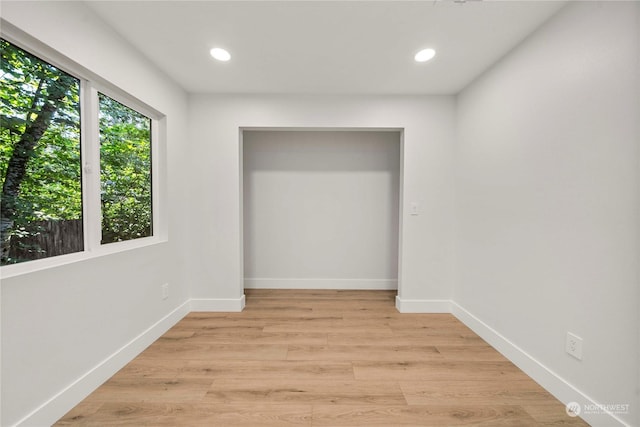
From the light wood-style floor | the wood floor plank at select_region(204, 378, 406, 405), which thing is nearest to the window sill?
the light wood-style floor

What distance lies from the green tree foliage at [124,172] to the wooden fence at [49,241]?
20 cm

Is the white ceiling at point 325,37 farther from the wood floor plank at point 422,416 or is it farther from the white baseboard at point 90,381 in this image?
the wood floor plank at point 422,416

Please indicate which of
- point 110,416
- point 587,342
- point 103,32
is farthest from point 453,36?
point 110,416

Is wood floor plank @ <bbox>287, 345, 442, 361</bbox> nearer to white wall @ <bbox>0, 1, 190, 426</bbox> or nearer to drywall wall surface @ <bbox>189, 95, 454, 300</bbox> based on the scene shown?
drywall wall surface @ <bbox>189, 95, 454, 300</bbox>

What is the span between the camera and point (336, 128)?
2.72 m

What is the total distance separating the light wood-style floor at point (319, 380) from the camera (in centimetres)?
138

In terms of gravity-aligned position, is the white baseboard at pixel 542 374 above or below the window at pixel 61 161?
below

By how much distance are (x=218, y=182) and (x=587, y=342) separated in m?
2.99

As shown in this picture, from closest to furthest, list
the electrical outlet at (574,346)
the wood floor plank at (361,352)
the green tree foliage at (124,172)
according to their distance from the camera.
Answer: the electrical outlet at (574,346), the green tree foliage at (124,172), the wood floor plank at (361,352)

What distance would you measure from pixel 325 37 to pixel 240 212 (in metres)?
1.79

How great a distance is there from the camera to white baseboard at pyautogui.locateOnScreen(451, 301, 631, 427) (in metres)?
1.31

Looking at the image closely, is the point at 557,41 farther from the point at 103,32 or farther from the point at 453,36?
the point at 103,32

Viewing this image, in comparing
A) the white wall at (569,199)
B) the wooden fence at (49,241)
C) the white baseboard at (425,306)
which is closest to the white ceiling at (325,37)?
the white wall at (569,199)

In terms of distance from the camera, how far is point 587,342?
4.52ft
